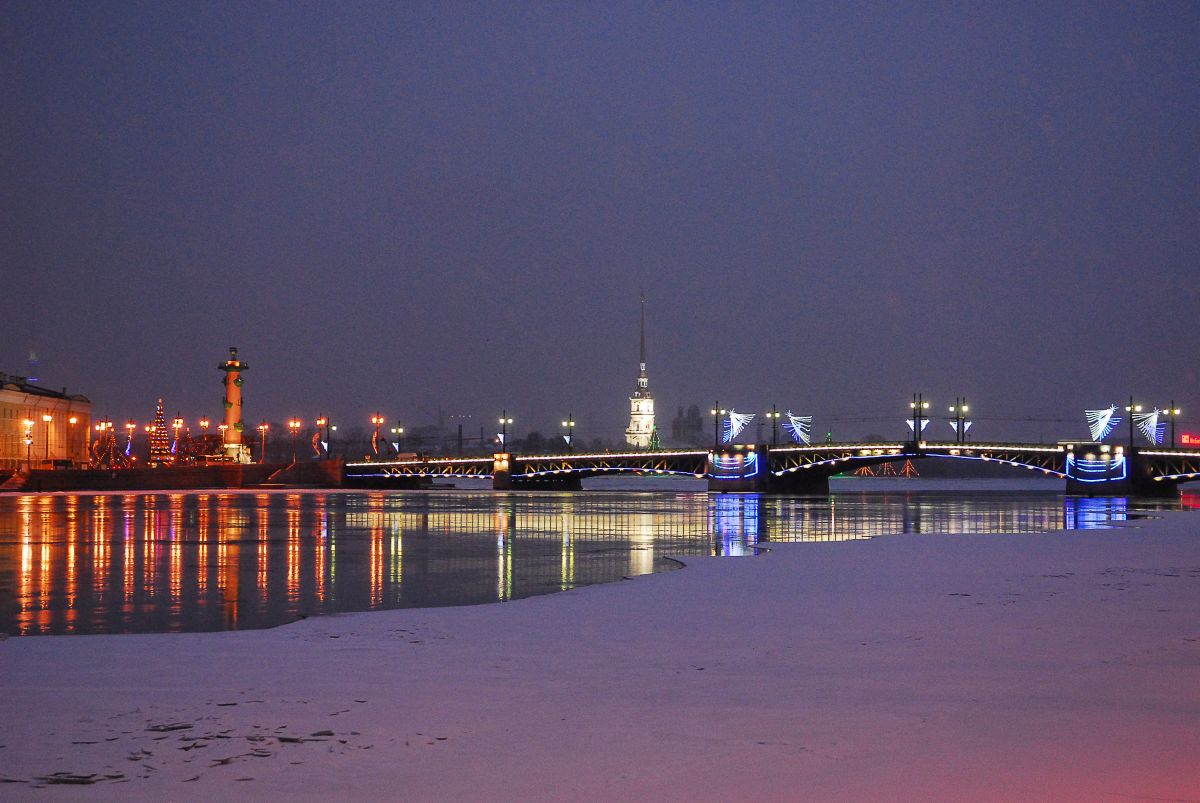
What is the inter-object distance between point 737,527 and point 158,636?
27.3 meters

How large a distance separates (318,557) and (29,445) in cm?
8830

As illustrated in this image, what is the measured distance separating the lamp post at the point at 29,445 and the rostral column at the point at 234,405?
25003mm

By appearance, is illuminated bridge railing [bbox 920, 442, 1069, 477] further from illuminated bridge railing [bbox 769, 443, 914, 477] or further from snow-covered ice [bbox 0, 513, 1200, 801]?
snow-covered ice [bbox 0, 513, 1200, 801]

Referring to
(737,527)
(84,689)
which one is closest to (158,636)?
(84,689)

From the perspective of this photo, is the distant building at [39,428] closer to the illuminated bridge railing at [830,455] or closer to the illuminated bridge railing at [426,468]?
the illuminated bridge railing at [426,468]

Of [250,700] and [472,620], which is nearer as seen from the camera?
[250,700]

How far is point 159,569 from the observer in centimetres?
2103

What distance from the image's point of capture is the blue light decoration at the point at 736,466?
110 meters

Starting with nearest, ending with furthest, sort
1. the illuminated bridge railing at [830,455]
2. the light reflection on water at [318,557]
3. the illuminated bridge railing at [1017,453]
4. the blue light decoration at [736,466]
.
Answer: the light reflection on water at [318,557] → the illuminated bridge railing at [1017,453] → the illuminated bridge railing at [830,455] → the blue light decoration at [736,466]

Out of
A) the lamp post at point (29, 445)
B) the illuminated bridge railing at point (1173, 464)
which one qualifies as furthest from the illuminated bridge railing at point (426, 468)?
the illuminated bridge railing at point (1173, 464)

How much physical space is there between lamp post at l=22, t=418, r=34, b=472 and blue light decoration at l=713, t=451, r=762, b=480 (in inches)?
2315

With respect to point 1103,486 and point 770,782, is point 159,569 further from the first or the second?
point 1103,486

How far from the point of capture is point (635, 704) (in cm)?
862

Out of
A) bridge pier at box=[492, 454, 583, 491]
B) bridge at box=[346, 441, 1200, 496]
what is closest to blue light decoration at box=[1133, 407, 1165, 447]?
bridge at box=[346, 441, 1200, 496]
